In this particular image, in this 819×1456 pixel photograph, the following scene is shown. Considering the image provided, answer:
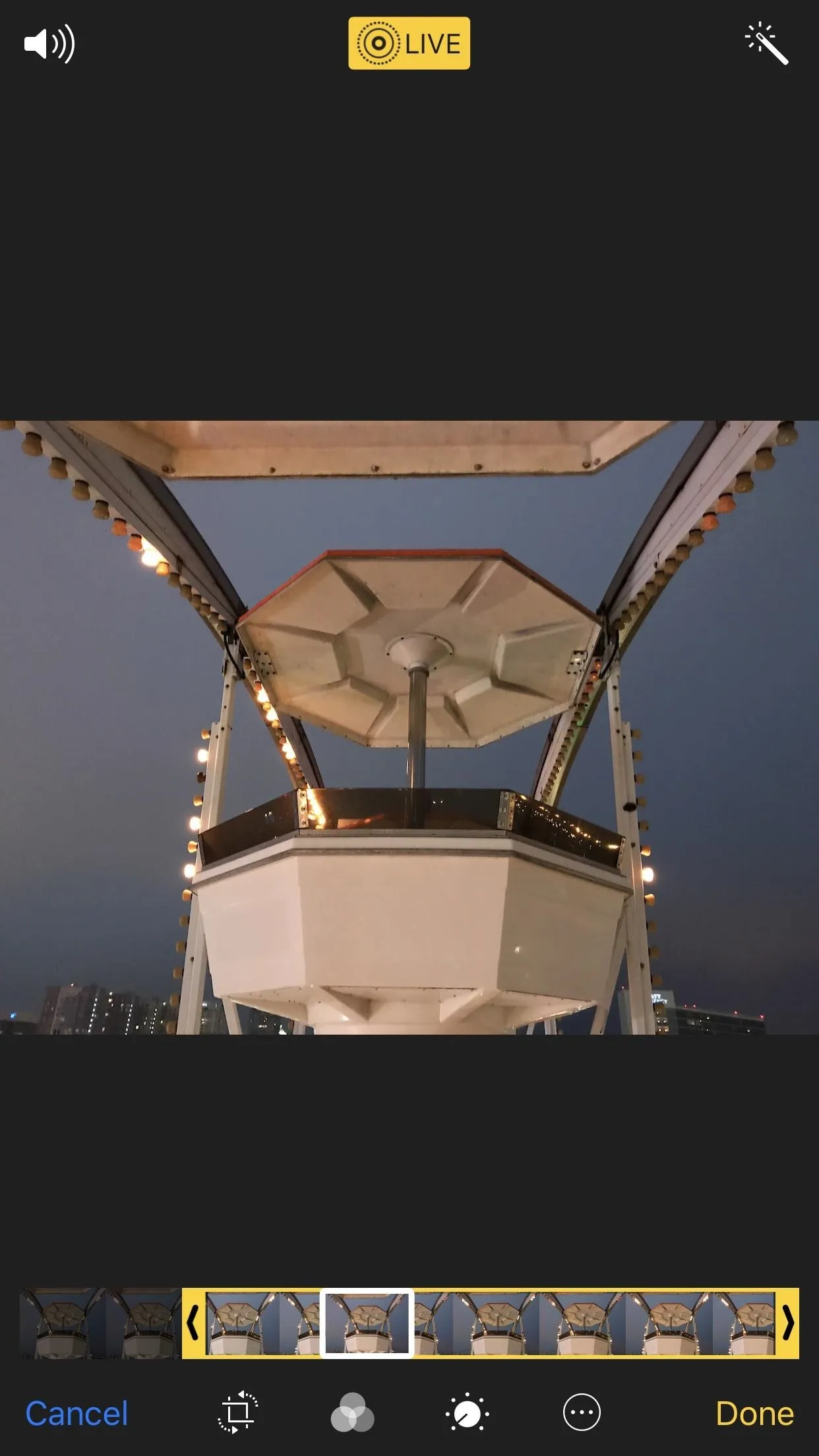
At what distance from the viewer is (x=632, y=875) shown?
8.05 meters

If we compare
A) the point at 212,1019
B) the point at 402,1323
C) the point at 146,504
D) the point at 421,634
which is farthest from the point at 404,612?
the point at 402,1323

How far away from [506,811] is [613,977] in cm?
210

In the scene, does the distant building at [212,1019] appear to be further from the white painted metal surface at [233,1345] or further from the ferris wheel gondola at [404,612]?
the white painted metal surface at [233,1345]

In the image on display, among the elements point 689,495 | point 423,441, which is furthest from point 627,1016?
point 423,441

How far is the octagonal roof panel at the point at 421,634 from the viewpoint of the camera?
7828mm

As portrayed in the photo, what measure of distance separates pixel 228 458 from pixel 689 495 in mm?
3810

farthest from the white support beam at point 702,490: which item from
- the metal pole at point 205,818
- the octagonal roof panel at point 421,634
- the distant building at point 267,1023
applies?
the distant building at point 267,1023

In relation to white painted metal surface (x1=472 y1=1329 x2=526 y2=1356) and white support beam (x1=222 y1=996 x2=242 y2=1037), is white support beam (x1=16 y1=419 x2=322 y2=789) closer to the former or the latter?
white support beam (x1=222 y1=996 x2=242 y2=1037)

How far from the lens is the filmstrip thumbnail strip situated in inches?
62.9

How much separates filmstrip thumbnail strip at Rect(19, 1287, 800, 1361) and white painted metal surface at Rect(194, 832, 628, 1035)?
4497mm

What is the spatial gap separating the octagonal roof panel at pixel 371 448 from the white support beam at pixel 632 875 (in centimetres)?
285

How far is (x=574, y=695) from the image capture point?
1034 cm
